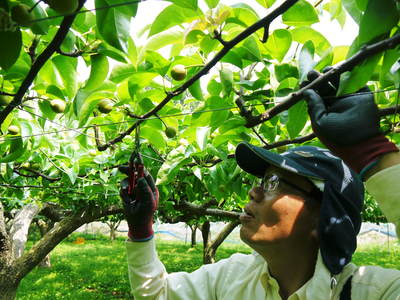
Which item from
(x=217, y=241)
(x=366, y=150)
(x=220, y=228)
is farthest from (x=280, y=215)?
(x=220, y=228)

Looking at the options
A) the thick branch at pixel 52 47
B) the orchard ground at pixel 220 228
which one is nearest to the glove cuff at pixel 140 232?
the thick branch at pixel 52 47

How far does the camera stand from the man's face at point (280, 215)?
106cm

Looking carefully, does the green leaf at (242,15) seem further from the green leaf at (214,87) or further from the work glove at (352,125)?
the green leaf at (214,87)

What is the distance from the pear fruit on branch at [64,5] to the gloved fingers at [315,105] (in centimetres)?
49

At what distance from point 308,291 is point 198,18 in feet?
2.31

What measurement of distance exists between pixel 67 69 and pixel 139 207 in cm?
51

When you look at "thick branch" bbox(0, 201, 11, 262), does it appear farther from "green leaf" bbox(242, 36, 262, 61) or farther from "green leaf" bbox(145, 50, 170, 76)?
"green leaf" bbox(242, 36, 262, 61)

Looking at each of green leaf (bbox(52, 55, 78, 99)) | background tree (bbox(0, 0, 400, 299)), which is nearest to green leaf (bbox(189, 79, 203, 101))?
background tree (bbox(0, 0, 400, 299))

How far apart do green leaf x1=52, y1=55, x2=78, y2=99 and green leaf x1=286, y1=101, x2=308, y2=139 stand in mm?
550

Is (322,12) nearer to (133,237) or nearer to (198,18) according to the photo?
(198,18)

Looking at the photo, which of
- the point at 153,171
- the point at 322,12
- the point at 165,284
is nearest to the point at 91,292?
the point at 153,171

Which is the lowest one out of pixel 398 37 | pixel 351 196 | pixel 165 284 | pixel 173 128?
pixel 165 284

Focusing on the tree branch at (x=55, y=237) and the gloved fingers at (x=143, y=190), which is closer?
the gloved fingers at (x=143, y=190)

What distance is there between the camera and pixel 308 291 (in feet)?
3.22
